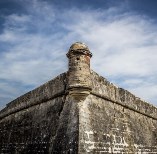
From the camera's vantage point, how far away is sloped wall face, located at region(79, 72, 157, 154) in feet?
20.3

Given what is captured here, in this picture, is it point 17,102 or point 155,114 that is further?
point 155,114

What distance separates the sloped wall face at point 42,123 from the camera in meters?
6.17

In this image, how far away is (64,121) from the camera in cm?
641

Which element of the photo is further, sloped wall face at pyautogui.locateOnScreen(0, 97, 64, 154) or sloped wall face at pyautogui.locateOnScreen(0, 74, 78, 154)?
sloped wall face at pyautogui.locateOnScreen(0, 97, 64, 154)

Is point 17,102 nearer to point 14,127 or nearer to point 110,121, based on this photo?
point 14,127

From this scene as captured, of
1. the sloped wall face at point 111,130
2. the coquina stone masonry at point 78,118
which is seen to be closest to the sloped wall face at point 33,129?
the coquina stone masonry at point 78,118

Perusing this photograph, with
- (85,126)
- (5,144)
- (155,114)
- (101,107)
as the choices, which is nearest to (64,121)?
(85,126)

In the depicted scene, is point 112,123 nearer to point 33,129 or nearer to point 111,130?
point 111,130

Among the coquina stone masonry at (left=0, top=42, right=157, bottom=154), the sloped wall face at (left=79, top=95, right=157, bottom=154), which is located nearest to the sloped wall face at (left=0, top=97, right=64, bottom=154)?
the coquina stone masonry at (left=0, top=42, right=157, bottom=154)

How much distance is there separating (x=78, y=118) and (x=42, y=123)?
5.95ft

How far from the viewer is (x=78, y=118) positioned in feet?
19.8

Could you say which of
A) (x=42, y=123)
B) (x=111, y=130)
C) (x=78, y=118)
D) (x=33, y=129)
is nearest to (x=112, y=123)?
(x=111, y=130)

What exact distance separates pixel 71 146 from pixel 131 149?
2.86 m

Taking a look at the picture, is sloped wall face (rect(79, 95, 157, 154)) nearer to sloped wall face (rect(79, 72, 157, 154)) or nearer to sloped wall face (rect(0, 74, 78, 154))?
sloped wall face (rect(79, 72, 157, 154))
